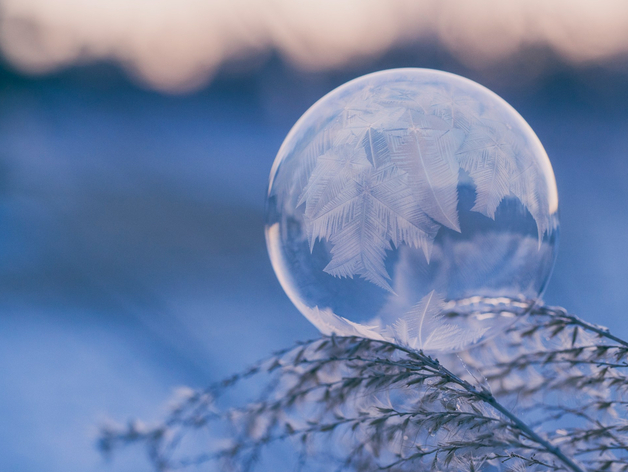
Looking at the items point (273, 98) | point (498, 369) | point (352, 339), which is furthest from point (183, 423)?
point (273, 98)

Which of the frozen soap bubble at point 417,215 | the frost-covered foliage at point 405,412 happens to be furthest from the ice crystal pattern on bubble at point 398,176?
the frost-covered foliage at point 405,412

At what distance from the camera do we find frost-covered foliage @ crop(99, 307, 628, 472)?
1.04 meters

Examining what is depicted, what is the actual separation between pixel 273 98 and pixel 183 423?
7.25 meters

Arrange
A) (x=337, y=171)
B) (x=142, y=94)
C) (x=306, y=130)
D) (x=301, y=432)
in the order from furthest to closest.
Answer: (x=142, y=94), (x=306, y=130), (x=337, y=171), (x=301, y=432)

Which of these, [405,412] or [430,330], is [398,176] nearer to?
[430,330]

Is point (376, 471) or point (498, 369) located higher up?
point (498, 369)

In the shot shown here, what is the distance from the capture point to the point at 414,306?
4.33 ft

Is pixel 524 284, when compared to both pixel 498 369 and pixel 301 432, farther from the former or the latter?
pixel 301 432

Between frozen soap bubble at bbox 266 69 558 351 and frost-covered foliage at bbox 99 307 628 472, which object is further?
frozen soap bubble at bbox 266 69 558 351

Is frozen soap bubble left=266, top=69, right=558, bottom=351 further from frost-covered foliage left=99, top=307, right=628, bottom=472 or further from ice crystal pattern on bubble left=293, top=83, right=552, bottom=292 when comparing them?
frost-covered foliage left=99, top=307, right=628, bottom=472

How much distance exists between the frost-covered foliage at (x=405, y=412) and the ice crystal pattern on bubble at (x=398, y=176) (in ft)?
0.84

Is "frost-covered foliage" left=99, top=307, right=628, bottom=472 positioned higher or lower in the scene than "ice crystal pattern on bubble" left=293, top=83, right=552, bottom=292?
lower

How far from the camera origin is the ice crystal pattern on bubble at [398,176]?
1.26 metres

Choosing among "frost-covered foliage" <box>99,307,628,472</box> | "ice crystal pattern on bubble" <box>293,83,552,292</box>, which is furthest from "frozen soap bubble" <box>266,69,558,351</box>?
"frost-covered foliage" <box>99,307,628,472</box>
